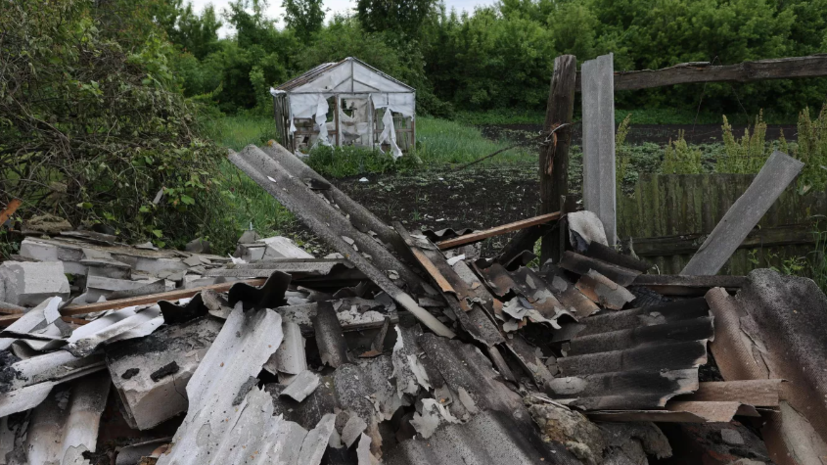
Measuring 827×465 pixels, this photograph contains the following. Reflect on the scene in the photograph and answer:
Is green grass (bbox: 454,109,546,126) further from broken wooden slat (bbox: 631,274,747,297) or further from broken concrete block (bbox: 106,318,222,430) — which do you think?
broken concrete block (bbox: 106,318,222,430)

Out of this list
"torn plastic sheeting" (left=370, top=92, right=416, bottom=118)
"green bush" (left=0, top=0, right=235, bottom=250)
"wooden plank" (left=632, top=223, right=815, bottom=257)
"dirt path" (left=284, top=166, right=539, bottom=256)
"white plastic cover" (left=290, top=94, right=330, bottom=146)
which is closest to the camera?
"wooden plank" (left=632, top=223, right=815, bottom=257)

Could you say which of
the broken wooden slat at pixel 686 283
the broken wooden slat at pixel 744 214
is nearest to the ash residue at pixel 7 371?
the broken wooden slat at pixel 686 283

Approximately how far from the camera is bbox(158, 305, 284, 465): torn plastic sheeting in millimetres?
1951

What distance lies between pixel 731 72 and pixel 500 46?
28.6 m

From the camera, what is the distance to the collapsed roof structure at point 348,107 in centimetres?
1467

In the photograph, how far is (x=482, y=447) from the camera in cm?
200

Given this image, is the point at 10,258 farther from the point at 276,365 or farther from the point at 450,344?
the point at 450,344

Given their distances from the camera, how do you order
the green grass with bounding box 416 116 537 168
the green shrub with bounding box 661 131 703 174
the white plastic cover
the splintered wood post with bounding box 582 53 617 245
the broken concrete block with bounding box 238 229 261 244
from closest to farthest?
1. the splintered wood post with bounding box 582 53 617 245
2. the green shrub with bounding box 661 131 703 174
3. the broken concrete block with bounding box 238 229 261 244
4. the green grass with bounding box 416 116 537 168
5. the white plastic cover

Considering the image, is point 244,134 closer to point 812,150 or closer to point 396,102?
point 396,102

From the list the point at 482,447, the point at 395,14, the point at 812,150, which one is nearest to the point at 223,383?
the point at 482,447

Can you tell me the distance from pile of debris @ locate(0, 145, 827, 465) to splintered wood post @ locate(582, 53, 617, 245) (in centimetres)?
67

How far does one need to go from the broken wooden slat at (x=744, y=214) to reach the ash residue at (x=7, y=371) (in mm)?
3759

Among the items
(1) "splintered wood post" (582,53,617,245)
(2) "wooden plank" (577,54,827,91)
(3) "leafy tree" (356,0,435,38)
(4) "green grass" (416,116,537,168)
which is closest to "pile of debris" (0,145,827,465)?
(1) "splintered wood post" (582,53,617,245)

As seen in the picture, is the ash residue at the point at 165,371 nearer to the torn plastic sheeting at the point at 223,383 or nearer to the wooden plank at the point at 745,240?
the torn plastic sheeting at the point at 223,383
